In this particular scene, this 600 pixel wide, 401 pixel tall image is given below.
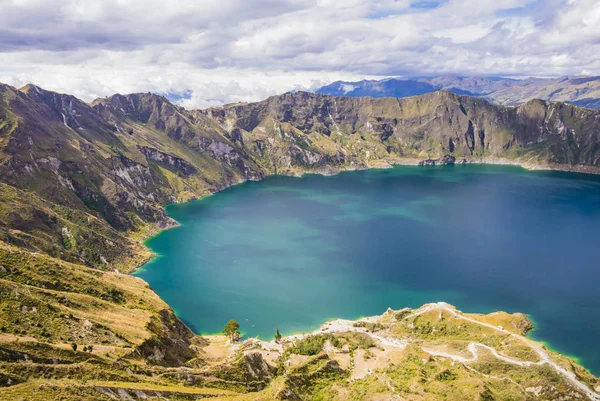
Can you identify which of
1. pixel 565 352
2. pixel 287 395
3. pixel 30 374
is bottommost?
pixel 565 352

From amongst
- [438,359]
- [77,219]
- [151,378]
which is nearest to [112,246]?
[77,219]

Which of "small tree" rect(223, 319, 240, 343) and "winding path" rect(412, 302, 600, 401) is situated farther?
"small tree" rect(223, 319, 240, 343)

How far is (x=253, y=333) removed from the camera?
13088 cm

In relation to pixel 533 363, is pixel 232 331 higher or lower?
lower

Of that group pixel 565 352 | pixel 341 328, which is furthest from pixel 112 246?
pixel 565 352

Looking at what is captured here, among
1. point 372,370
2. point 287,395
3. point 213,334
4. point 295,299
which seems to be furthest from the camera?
point 295,299

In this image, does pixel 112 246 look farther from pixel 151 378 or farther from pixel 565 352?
pixel 565 352

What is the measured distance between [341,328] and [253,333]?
87.0ft

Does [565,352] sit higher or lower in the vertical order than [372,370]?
lower

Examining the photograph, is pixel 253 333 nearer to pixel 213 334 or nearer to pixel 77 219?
pixel 213 334

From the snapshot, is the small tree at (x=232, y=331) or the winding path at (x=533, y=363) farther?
the small tree at (x=232, y=331)

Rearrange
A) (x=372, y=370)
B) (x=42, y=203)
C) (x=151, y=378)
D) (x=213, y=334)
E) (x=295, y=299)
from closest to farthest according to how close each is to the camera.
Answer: (x=151, y=378) < (x=372, y=370) < (x=213, y=334) < (x=295, y=299) < (x=42, y=203)

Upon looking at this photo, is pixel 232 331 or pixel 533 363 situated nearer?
pixel 533 363

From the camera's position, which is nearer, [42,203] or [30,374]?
[30,374]
